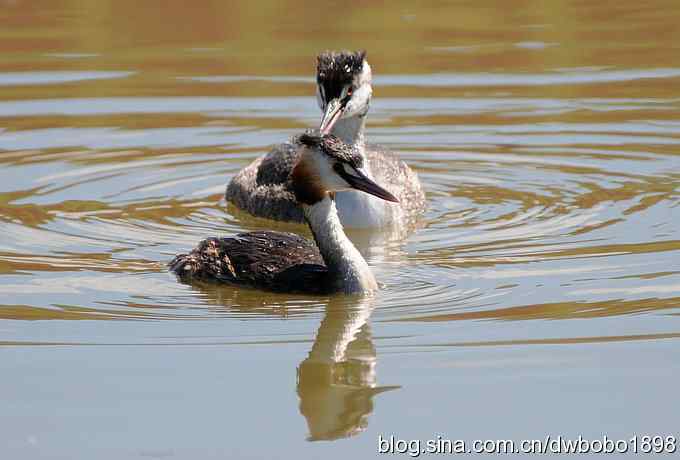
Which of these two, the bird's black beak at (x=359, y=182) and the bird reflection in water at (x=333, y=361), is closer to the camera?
the bird reflection in water at (x=333, y=361)

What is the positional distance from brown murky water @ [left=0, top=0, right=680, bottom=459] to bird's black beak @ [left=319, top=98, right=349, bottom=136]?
883 millimetres

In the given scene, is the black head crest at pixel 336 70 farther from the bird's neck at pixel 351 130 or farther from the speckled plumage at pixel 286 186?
the speckled plumage at pixel 286 186

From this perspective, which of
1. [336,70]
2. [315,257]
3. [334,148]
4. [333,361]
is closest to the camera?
[333,361]

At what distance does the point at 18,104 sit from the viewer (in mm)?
16016

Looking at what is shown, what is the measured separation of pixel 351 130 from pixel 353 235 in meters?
1.09

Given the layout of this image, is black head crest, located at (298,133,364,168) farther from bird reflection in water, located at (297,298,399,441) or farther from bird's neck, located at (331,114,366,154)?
bird's neck, located at (331,114,366,154)

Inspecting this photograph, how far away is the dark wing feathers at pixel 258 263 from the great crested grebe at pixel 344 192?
5.54 ft

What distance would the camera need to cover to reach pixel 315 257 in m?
9.91

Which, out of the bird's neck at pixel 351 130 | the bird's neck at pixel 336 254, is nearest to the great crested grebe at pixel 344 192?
the bird's neck at pixel 351 130

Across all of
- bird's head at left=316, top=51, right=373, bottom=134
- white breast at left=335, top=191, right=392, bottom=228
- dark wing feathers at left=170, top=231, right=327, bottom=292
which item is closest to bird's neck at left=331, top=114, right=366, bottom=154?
bird's head at left=316, top=51, right=373, bottom=134

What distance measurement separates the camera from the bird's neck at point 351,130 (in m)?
12.4

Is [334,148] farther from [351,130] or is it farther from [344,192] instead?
[351,130]

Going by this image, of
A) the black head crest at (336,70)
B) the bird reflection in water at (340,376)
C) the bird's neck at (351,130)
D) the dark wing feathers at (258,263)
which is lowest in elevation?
the bird reflection in water at (340,376)

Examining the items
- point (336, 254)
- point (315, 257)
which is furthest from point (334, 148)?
point (315, 257)
